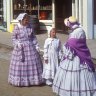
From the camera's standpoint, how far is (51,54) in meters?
9.37

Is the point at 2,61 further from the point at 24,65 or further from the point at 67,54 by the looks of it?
the point at 67,54

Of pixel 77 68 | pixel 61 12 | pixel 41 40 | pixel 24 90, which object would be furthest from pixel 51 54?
pixel 61 12

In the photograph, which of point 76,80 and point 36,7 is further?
point 36,7

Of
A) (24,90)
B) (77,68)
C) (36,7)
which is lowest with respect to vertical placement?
(24,90)

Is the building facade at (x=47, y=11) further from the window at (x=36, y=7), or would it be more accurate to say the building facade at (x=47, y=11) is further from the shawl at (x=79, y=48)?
the shawl at (x=79, y=48)

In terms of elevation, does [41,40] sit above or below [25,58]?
below

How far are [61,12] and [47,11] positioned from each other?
78 cm

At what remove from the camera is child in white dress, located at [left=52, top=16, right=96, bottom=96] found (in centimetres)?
798

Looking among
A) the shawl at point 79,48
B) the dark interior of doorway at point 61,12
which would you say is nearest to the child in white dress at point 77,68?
the shawl at point 79,48

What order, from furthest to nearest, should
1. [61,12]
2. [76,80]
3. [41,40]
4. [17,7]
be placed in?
[17,7] < [61,12] < [41,40] < [76,80]

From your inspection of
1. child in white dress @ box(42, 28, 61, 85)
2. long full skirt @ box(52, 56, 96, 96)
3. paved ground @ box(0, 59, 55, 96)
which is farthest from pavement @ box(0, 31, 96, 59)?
long full skirt @ box(52, 56, 96, 96)

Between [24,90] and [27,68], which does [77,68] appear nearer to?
[24,90]

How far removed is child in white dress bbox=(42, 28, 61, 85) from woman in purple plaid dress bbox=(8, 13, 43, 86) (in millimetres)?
248

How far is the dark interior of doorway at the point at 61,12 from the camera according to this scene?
2131cm
